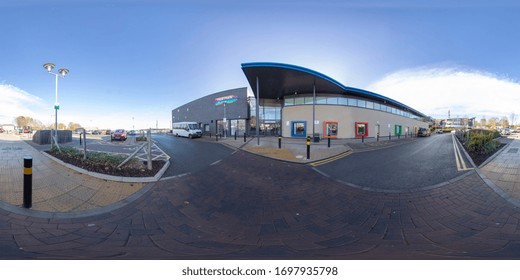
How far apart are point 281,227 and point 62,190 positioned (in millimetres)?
4804

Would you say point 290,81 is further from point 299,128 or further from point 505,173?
point 505,173

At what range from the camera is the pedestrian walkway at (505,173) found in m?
4.66

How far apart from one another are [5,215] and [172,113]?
49.9 meters

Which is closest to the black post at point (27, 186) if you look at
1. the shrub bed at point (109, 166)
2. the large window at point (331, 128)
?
the shrub bed at point (109, 166)

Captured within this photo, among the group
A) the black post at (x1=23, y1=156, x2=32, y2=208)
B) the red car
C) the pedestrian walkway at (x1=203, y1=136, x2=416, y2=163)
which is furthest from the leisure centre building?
the black post at (x1=23, y1=156, x2=32, y2=208)

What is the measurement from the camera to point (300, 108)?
69.7 feet

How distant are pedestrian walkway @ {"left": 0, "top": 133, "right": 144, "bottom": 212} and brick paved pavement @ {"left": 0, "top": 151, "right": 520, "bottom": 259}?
1.52ft

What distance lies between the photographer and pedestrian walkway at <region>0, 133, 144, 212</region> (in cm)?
375

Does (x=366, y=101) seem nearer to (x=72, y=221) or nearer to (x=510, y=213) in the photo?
(x=510, y=213)

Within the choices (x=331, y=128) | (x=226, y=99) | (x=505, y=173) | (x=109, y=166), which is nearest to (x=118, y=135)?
(x=226, y=99)

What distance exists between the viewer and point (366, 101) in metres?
23.0

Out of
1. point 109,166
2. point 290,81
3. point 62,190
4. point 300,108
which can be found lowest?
point 62,190

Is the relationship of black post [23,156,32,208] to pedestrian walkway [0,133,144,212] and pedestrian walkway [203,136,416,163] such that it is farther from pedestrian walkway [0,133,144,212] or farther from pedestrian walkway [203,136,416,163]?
pedestrian walkway [203,136,416,163]

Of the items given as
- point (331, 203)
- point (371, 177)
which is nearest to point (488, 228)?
point (331, 203)
